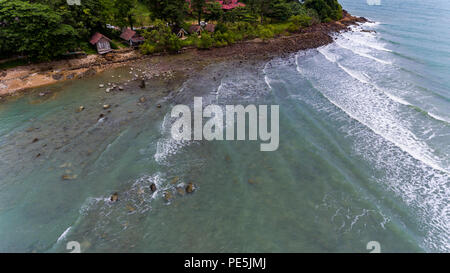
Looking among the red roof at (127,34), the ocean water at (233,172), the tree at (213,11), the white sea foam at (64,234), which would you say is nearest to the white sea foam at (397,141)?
the ocean water at (233,172)

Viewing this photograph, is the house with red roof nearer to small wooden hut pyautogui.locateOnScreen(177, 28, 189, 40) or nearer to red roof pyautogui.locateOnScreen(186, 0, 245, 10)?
small wooden hut pyautogui.locateOnScreen(177, 28, 189, 40)

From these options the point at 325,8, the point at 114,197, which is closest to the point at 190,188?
the point at 114,197

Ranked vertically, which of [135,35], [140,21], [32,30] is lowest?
[135,35]

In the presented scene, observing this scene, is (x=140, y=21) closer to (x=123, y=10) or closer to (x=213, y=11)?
(x=123, y=10)

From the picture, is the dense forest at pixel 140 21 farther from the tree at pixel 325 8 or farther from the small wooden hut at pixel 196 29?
the small wooden hut at pixel 196 29

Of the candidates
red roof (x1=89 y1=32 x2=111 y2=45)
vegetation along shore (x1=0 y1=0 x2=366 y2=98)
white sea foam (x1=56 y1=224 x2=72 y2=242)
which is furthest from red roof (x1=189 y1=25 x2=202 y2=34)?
white sea foam (x1=56 y1=224 x2=72 y2=242)
